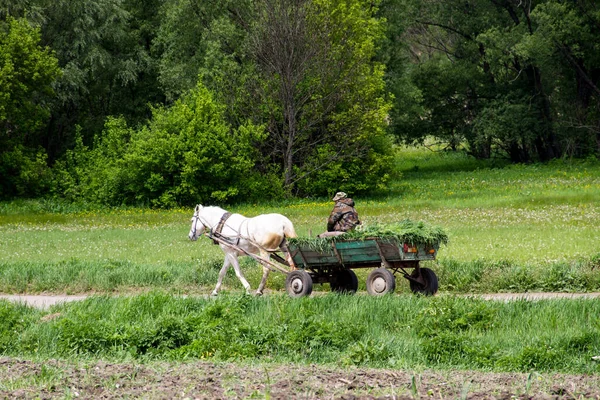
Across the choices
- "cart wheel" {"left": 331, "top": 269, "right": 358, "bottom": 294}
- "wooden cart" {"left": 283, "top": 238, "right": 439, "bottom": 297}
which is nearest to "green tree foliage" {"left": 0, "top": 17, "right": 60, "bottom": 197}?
"cart wheel" {"left": 331, "top": 269, "right": 358, "bottom": 294}

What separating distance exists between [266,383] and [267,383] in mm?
57

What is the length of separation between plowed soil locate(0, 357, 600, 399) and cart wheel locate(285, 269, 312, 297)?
6.44 metres

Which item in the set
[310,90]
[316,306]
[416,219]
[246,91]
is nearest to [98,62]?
[246,91]

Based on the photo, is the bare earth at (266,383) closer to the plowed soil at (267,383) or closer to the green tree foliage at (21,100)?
the plowed soil at (267,383)

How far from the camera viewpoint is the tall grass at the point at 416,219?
63.5ft

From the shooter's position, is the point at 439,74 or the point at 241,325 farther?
the point at 439,74

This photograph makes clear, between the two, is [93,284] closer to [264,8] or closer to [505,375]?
[505,375]

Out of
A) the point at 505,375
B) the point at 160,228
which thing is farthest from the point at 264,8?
the point at 505,375

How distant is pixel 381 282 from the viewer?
53.7 feet

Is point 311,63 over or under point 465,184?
→ over

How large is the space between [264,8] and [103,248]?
23670mm

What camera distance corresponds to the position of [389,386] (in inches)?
340

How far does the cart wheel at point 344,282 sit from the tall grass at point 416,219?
3.40ft

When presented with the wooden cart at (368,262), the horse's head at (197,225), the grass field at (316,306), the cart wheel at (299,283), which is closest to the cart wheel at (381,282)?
the wooden cart at (368,262)
